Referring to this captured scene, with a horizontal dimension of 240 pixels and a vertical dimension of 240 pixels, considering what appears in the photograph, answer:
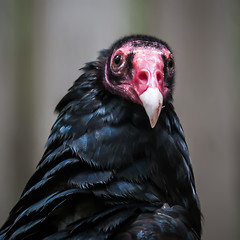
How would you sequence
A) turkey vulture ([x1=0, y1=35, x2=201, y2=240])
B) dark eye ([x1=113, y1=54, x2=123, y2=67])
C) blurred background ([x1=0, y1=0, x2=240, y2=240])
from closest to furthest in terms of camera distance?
turkey vulture ([x1=0, y1=35, x2=201, y2=240]) → dark eye ([x1=113, y1=54, x2=123, y2=67]) → blurred background ([x1=0, y1=0, x2=240, y2=240])

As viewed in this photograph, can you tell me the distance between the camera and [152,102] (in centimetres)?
93

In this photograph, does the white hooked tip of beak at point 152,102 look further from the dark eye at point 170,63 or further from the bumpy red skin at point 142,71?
the dark eye at point 170,63

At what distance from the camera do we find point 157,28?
1.92 metres

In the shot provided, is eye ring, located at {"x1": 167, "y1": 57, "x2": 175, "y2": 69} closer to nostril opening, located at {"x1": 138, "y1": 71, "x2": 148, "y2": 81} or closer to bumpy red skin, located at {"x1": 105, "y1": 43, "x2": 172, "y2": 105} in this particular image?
bumpy red skin, located at {"x1": 105, "y1": 43, "x2": 172, "y2": 105}

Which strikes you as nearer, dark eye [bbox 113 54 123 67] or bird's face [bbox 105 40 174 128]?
bird's face [bbox 105 40 174 128]

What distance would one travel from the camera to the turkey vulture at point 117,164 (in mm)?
903

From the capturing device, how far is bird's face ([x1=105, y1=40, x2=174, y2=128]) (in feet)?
3.13

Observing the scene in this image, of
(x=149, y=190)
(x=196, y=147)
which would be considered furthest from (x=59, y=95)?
(x=149, y=190)

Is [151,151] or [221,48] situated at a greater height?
[221,48]

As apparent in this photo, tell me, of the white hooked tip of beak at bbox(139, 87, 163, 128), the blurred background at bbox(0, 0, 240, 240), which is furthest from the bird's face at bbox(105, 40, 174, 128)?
the blurred background at bbox(0, 0, 240, 240)

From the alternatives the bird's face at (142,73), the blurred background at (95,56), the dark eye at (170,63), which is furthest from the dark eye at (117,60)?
the blurred background at (95,56)

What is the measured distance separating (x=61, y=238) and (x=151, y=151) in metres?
0.33

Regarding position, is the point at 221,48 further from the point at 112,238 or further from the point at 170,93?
the point at 112,238

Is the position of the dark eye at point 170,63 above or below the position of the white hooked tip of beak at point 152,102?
above
